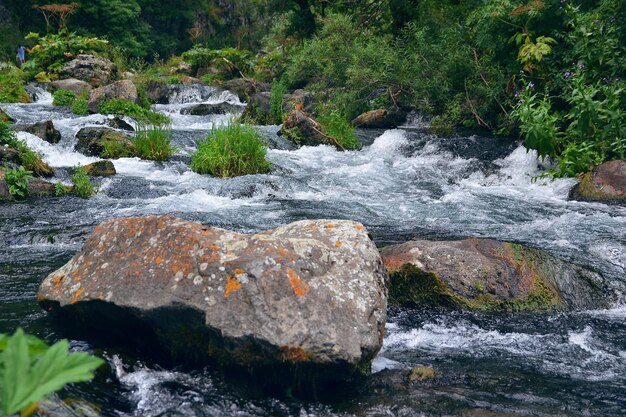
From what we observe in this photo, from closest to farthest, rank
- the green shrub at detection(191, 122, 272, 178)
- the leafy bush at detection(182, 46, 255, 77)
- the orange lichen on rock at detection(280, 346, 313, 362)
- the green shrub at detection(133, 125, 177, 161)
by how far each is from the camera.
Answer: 1. the orange lichen on rock at detection(280, 346, 313, 362)
2. the green shrub at detection(191, 122, 272, 178)
3. the green shrub at detection(133, 125, 177, 161)
4. the leafy bush at detection(182, 46, 255, 77)

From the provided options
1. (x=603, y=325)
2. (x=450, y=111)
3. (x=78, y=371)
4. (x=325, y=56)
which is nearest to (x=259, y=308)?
(x=78, y=371)

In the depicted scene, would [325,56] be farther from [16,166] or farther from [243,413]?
[243,413]

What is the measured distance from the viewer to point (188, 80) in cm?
2403

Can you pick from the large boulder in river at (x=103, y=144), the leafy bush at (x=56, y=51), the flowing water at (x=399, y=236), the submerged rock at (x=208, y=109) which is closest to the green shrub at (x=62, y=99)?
the flowing water at (x=399, y=236)

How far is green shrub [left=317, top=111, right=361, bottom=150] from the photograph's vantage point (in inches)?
548

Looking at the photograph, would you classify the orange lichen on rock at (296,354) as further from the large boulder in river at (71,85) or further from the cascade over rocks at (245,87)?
the cascade over rocks at (245,87)

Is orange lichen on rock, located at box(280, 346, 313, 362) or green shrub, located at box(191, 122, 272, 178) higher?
orange lichen on rock, located at box(280, 346, 313, 362)

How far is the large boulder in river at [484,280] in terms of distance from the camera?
16.6 feet

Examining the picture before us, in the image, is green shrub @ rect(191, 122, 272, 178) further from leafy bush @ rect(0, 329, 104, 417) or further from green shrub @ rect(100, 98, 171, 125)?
leafy bush @ rect(0, 329, 104, 417)

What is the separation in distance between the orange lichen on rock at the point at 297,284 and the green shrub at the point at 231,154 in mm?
6970

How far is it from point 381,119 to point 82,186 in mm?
8628

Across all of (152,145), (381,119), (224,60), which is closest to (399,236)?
(152,145)

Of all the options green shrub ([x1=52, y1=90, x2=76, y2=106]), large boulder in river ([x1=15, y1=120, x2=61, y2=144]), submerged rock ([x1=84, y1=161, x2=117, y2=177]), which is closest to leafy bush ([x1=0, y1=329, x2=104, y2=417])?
submerged rock ([x1=84, y1=161, x2=117, y2=177])

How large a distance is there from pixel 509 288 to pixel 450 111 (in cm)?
948
